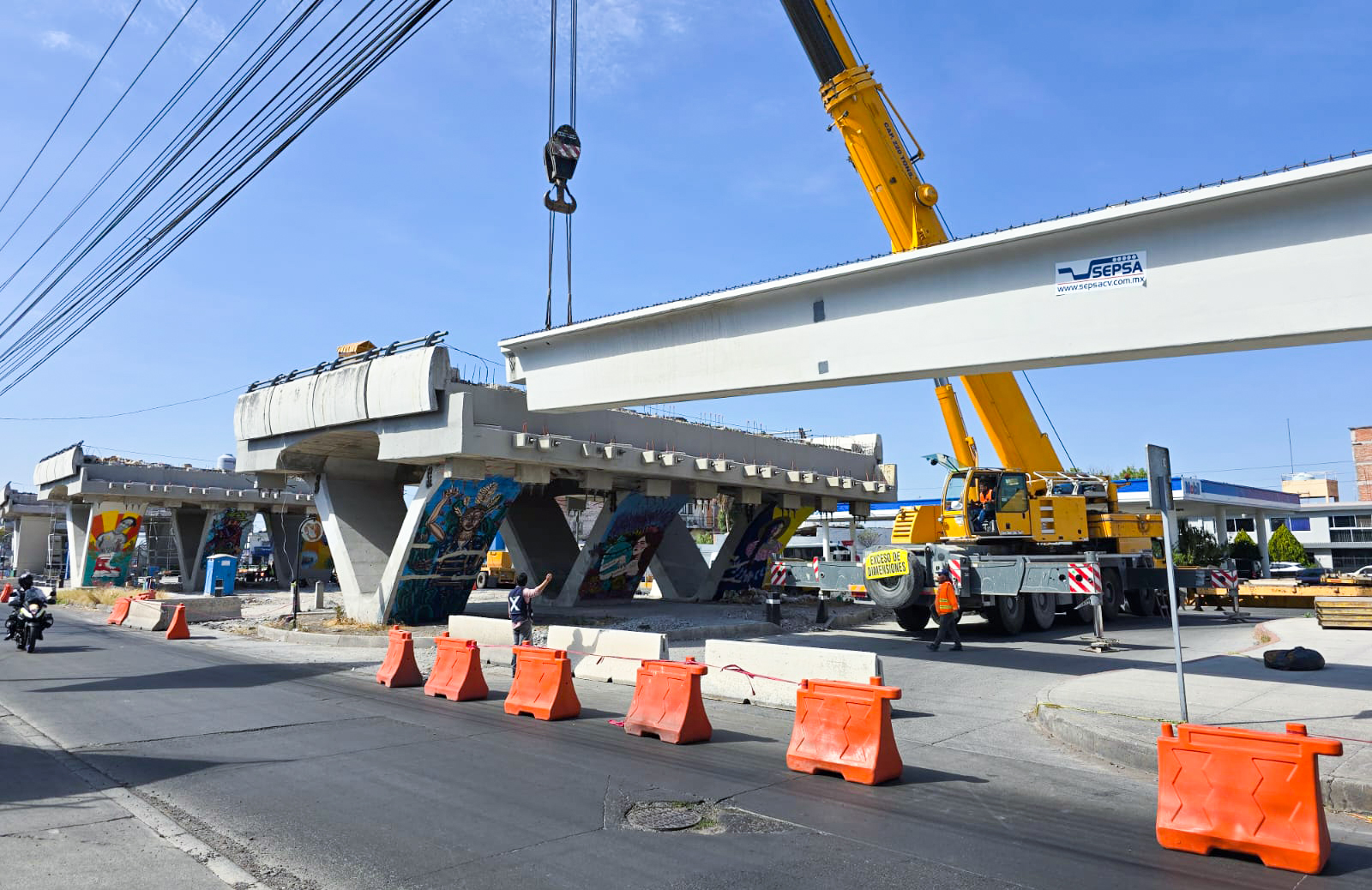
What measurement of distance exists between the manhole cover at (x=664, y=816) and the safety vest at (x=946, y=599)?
10670 millimetres

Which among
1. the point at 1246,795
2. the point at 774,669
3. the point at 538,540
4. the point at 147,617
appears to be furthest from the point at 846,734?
the point at 147,617

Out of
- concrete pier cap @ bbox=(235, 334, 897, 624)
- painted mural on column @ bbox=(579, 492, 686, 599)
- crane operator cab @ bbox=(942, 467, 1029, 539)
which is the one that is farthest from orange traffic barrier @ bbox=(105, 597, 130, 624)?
crane operator cab @ bbox=(942, 467, 1029, 539)

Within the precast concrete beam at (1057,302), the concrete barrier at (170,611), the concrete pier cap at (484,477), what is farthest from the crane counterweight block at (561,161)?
the concrete barrier at (170,611)

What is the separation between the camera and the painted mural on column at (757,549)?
33.1 meters

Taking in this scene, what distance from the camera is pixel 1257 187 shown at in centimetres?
939

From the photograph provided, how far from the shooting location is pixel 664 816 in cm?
653

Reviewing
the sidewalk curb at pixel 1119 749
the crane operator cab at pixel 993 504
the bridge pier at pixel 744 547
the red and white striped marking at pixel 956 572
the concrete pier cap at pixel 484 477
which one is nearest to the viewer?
the sidewalk curb at pixel 1119 749

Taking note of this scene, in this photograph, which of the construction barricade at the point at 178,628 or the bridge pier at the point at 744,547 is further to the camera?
the bridge pier at the point at 744,547

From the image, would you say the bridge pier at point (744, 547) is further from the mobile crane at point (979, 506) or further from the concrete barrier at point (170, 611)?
the concrete barrier at point (170, 611)

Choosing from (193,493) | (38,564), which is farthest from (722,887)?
(38,564)

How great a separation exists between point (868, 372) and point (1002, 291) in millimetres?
2120

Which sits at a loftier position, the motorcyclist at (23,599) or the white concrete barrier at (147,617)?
the motorcyclist at (23,599)

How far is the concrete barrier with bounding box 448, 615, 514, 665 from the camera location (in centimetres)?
1648

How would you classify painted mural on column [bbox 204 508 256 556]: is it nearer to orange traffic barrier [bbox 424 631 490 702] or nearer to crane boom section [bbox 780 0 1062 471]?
orange traffic barrier [bbox 424 631 490 702]
